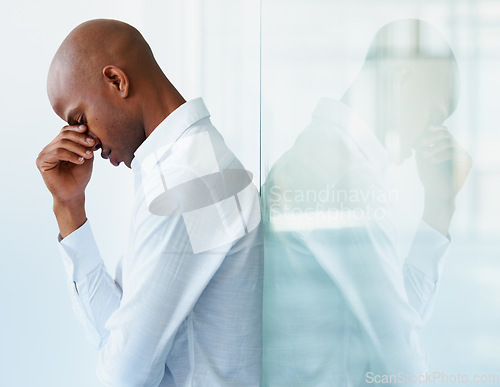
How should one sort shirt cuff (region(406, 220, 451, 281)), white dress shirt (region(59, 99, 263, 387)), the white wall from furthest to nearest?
1. the white wall
2. shirt cuff (region(406, 220, 451, 281))
3. white dress shirt (region(59, 99, 263, 387))

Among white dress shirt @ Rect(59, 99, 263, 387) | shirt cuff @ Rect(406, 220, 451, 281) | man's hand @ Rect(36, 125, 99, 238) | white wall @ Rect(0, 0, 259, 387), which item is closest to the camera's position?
white dress shirt @ Rect(59, 99, 263, 387)

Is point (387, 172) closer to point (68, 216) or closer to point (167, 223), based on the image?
point (167, 223)

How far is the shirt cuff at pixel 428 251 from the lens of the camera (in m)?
0.90

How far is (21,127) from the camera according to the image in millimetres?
1456

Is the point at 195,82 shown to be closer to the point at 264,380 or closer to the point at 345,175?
the point at 345,175

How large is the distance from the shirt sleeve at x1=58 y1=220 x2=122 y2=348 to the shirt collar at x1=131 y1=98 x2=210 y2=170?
0.30 m

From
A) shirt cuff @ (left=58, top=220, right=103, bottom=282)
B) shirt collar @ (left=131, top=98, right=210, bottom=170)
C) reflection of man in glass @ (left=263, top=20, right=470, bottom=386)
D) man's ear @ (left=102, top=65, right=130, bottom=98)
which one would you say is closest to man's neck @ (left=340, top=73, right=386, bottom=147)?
reflection of man in glass @ (left=263, top=20, right=470, bottom=386)

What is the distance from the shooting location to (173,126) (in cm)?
87

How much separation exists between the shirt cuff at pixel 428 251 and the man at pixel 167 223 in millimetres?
262

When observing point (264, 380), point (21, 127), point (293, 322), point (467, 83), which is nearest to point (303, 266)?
point (293, 322)

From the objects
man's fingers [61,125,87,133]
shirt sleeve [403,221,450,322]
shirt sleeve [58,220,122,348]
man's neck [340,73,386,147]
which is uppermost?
man's neck [340,73,386,147]

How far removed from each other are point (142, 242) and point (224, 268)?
0.14 m

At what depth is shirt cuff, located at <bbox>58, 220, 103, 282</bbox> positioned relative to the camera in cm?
106

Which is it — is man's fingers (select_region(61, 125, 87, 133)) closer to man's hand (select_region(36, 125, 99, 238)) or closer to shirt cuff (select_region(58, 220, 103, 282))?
man's hand (select_region(36, 125, 99, 238))
